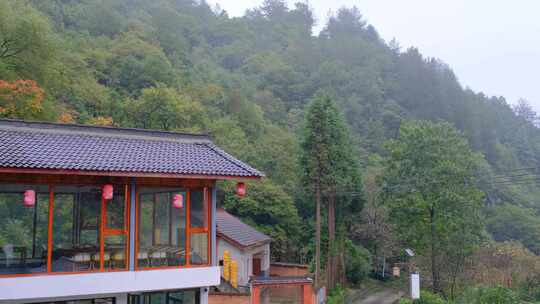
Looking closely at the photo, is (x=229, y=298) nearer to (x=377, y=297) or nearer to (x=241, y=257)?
→ (x=241, y=257)

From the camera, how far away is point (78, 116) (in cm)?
2672

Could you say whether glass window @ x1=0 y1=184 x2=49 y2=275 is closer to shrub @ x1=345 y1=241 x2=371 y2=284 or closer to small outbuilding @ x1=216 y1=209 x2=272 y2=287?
small outbuilding @ x1=216 y1=209 x2=272 y2=287

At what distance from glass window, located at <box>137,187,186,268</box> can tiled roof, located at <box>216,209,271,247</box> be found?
841 centimetres

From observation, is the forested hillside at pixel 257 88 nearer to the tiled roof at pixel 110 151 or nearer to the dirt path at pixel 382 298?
the dirt path at pixel 382 298

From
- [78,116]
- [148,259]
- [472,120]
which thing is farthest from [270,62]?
[148,259]

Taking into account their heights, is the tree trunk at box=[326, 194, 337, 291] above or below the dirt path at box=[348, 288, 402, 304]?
above

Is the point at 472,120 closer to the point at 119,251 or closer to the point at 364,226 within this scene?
the point at 364,226

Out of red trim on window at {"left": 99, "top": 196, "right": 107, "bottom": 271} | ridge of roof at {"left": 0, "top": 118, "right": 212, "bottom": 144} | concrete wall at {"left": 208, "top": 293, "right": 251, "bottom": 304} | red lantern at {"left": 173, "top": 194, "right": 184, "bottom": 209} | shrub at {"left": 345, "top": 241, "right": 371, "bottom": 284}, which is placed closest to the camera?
red trim on window at {"left": 99, "top": 196, "right": 107, "bottom": 271}

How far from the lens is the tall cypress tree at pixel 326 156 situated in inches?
848

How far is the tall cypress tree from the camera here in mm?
21531

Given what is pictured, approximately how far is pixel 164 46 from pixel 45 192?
37.6m

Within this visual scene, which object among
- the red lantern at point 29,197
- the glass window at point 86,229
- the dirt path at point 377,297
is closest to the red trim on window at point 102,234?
the glass window at point 86,229

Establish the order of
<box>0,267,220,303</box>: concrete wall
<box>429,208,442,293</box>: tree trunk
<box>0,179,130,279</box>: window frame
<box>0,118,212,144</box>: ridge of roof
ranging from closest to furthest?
<box>0,267,220,303</box>: concrete wall < <box>0,179,130,279</box>: window frame < <box>0,118,212,144</box>: ridge of roof < <box>429,208,442,293</box>: tree trunk

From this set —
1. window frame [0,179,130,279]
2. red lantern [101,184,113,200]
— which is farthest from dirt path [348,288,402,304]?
red lantern [101,184,113,200]
